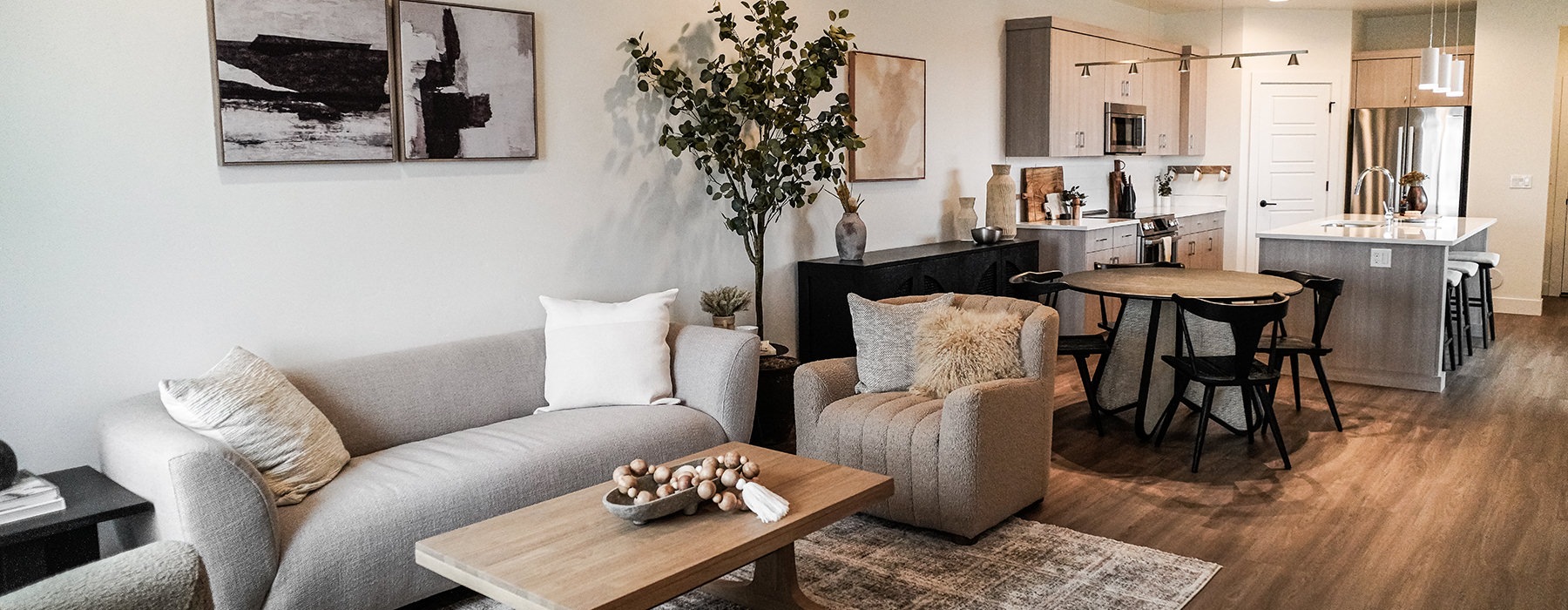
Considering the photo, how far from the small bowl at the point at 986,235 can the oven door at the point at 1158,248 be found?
5.47ft

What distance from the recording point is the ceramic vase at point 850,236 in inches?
221

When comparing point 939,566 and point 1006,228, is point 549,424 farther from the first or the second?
point 1006,228

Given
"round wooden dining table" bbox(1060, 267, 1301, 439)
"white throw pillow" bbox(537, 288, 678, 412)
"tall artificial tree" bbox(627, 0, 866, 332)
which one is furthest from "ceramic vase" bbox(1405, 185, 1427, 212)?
"white throw pillow" bbox(537, 288, 678, 412)

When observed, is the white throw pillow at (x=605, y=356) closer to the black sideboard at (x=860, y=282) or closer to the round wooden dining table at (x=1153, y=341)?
the black sideboard at (x=860, y=282)

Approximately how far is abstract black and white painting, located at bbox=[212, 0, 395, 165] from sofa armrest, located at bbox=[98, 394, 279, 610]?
113 centimetres

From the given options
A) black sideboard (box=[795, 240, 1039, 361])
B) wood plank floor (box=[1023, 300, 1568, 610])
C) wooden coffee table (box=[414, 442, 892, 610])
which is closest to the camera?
wooden coffee table (box=[414, 442, 892, 610])

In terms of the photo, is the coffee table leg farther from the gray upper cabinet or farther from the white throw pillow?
the gray upper cabinet

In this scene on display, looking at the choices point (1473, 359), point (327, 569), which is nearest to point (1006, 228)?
point (1473, 359)

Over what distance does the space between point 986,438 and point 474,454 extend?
1.63 metres

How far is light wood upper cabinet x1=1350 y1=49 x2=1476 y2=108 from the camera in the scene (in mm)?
9094

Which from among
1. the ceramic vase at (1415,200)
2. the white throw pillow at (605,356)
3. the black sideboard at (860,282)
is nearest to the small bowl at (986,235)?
the black sideboard at (860,282)

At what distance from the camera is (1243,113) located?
9.03 m

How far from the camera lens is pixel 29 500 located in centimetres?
267

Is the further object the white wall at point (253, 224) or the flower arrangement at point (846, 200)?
the flower arrangement at point (846, 200)
